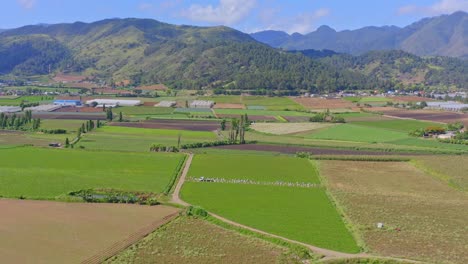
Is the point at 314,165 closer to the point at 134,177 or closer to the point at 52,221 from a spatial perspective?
the point at 134,177

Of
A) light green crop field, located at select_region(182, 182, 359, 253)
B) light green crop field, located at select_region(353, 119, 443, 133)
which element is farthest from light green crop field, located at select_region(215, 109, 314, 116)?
light green crop field, located at select_region(182, 182, 359, 253)

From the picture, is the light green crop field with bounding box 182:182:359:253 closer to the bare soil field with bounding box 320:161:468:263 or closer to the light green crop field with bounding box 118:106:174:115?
the bare soil field with bounding box 320:161:468:263

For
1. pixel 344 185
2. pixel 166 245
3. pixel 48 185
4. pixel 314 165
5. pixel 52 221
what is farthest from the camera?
pixel 314 165

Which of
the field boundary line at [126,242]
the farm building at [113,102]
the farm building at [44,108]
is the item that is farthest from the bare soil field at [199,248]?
the farm building at [113,102]

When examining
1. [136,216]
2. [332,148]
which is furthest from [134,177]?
[332,148]

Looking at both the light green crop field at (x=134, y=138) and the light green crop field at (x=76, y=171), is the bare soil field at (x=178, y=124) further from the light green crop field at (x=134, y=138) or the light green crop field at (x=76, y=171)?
the light green crop field at (x=76, y=171)

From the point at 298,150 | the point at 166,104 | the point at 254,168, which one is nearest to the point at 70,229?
the point at 254,168
